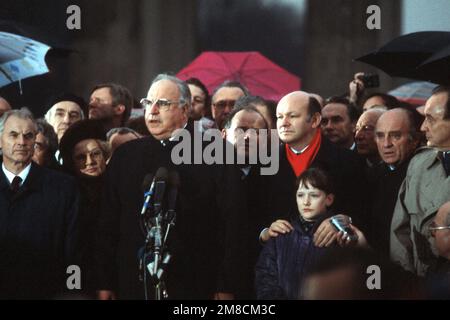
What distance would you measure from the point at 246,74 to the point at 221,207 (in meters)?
4.53

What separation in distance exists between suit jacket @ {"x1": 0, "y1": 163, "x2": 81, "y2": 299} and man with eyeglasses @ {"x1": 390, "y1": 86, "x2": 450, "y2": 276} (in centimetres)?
197

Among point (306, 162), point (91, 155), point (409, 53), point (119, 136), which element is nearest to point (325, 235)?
point (306, 162)

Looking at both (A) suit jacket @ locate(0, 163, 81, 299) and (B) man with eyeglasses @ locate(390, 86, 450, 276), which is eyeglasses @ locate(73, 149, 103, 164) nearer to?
(A) suit jacket @ locate(0, 163, 81, 299)

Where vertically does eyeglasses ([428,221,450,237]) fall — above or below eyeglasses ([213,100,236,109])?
below

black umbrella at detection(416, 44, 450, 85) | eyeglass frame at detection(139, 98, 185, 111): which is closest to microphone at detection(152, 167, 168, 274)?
eyeglass frame at detection(139, 98, 185, 111)

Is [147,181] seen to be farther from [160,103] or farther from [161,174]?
[160,103]

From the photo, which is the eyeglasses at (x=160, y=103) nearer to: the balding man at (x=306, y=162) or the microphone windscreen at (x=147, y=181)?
the microphone windscreen at (x=147, y=181)

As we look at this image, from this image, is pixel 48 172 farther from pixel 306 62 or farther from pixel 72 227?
pixel 306 62

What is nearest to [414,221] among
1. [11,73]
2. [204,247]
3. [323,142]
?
[323,142]

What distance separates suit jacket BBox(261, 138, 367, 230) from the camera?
652 centimetres

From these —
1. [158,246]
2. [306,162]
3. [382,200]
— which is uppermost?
[306,162]

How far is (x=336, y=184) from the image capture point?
6.45 metres

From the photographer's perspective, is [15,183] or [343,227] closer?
[343,227]
